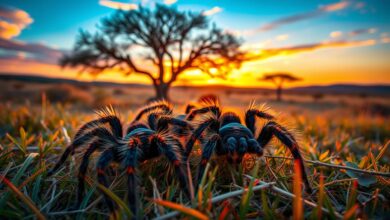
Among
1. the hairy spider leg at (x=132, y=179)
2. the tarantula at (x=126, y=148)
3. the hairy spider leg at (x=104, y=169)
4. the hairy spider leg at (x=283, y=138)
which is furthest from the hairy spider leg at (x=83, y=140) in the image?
the hairy spider leg at (x=283, y=138)

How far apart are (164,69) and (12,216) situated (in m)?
17.0

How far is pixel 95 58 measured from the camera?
17.9 metres

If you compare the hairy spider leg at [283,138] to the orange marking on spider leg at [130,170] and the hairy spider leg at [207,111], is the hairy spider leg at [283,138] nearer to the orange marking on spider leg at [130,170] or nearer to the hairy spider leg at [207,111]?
the hairy spider leg at [207,111]

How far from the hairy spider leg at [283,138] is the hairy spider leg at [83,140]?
1.39 meters

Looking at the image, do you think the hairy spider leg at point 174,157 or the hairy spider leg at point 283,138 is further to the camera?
the hairy spider leg at point 283,138

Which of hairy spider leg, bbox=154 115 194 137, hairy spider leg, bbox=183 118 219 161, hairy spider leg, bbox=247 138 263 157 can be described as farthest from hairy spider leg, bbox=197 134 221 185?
hairy spider leg, bbox=154 115 194 137

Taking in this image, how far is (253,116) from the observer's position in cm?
→ 262

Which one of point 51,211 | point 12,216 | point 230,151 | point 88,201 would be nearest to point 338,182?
point 230,151

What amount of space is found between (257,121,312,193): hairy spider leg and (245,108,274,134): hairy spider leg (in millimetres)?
280

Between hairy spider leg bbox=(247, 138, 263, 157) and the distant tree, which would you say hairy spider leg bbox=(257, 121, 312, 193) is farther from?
the distant tree

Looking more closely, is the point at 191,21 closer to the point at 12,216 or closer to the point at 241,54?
the point at 241,54

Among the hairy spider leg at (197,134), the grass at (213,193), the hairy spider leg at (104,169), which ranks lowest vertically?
the grass at (213,193)

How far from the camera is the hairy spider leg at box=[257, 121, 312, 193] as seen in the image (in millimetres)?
1876

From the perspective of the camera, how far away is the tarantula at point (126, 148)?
1639 mm
